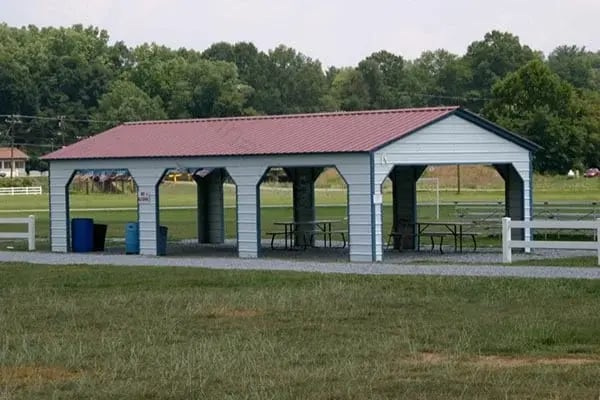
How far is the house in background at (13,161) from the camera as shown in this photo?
124 metres

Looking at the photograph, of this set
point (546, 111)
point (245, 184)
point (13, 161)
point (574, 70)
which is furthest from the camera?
point (574, 70)

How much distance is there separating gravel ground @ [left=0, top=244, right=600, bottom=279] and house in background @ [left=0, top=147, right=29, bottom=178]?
93.7 metres

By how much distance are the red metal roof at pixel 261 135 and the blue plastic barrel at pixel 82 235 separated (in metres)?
1.62

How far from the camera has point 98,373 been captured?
42.0 feet

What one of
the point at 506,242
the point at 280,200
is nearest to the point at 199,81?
the point at 280,200

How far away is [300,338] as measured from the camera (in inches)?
599

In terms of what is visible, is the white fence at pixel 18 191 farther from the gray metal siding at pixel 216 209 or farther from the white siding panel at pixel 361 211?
the white siding panel at pixel 361 211

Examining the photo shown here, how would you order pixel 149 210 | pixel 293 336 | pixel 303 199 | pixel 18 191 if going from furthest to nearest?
pixel 18 191 < pixel 303 199 < pixel 149 210 < pixel 293 336

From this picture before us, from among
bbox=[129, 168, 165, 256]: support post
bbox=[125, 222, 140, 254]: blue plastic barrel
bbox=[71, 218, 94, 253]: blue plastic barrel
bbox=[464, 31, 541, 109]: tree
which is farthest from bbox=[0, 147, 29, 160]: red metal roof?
bbox=[129, 168, 165, 256]: support post

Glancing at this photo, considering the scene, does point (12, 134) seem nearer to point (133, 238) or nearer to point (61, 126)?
point (61, 126)

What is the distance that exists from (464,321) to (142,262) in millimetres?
12759

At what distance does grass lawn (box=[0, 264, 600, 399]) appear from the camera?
468 inches

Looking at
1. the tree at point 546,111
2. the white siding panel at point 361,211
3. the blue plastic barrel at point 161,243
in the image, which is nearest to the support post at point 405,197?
the white siding panel at point 361,211

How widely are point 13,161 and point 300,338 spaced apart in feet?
370
